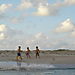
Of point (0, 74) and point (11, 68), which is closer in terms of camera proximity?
point (0, 74)

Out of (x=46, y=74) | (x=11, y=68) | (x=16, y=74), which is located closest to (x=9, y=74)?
(x=16, y=74)

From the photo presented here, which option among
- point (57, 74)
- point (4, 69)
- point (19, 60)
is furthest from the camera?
point (19, 60)

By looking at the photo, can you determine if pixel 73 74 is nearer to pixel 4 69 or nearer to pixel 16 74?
pixel 16 74

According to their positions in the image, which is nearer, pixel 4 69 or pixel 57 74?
pixel 57 74

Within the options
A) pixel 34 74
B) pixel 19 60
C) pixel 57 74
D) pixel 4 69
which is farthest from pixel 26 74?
pixel 19 60

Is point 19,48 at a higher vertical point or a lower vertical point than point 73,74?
higher

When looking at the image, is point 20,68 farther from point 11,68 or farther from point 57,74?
point 57,74

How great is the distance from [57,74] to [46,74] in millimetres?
789

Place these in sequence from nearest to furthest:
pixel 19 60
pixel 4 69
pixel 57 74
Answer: pixel 57 74, pixel 4 69, pixel 19 60

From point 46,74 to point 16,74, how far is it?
2084 mm

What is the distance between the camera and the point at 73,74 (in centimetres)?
2258

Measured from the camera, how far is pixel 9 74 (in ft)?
76.0

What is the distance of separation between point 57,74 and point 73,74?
1.08 metres

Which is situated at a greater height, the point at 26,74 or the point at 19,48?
the point at 19,48
